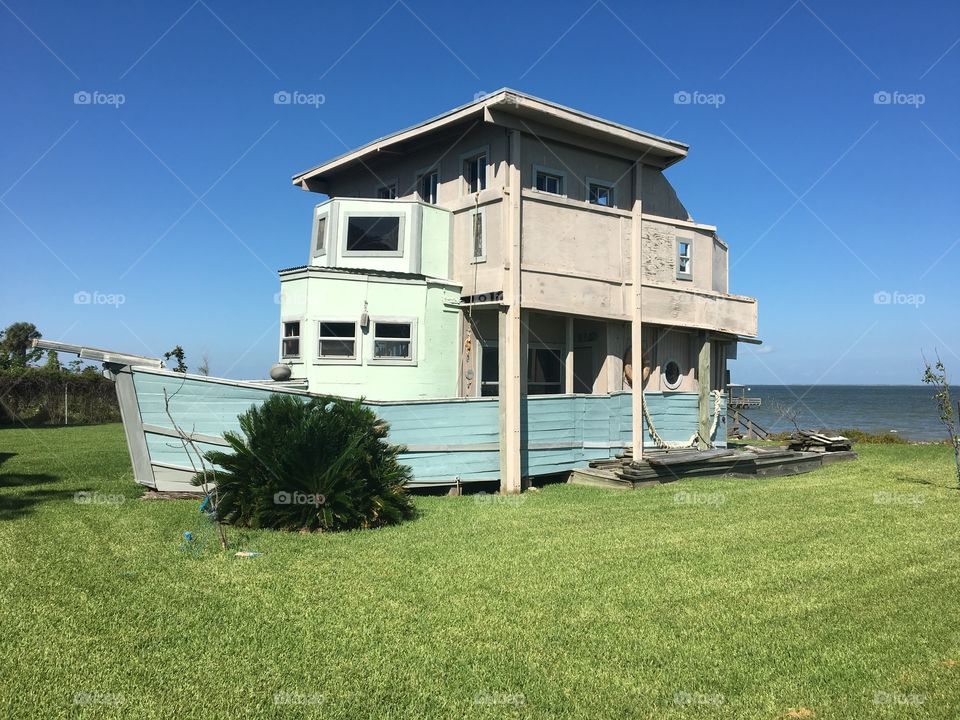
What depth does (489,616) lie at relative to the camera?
22.1 ft

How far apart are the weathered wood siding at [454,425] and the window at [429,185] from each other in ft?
19.2

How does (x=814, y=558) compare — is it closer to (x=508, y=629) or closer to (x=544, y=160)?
(x=508, y=629)

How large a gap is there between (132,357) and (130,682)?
8.22m

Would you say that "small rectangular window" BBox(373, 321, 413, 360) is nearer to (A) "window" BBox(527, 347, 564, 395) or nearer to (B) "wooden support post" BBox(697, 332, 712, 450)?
(A) "window" BBox(527, 347, 564, 395)

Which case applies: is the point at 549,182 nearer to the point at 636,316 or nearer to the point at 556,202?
the point at 556,202

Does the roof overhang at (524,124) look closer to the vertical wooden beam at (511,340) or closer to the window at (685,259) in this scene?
the vertical wooden beam at (511,340)

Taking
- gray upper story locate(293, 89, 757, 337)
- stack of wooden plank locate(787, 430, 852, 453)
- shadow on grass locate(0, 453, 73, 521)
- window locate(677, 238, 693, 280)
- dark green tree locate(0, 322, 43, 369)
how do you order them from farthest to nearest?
1. dark green tree locate(0, 322, 43, 369)
2. stack of wooden plank locate(787, 430, 852, 453)
3. window locate(677, 238, 693, 280)
4. gray upper story locate(293, 89, 757, 337)
5. shadow on grass locate(0, 453, 73, 521)

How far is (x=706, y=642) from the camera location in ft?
20.0

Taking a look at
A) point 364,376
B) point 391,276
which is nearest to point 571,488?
point 364,376

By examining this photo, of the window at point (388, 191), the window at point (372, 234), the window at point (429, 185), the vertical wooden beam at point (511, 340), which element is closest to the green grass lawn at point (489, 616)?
the vertical wooden beam at point (511, 340)

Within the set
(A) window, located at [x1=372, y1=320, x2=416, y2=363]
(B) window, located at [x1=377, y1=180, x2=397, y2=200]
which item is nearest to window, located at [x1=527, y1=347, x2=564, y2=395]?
(A) window, located at [x1=372, y1=320, x2=416, y2=363]

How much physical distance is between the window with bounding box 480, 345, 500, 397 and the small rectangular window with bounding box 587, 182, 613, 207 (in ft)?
14.5

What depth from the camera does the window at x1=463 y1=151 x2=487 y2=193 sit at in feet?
52.9

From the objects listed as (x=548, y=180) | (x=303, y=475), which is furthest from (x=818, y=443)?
(x=303, y=475)
